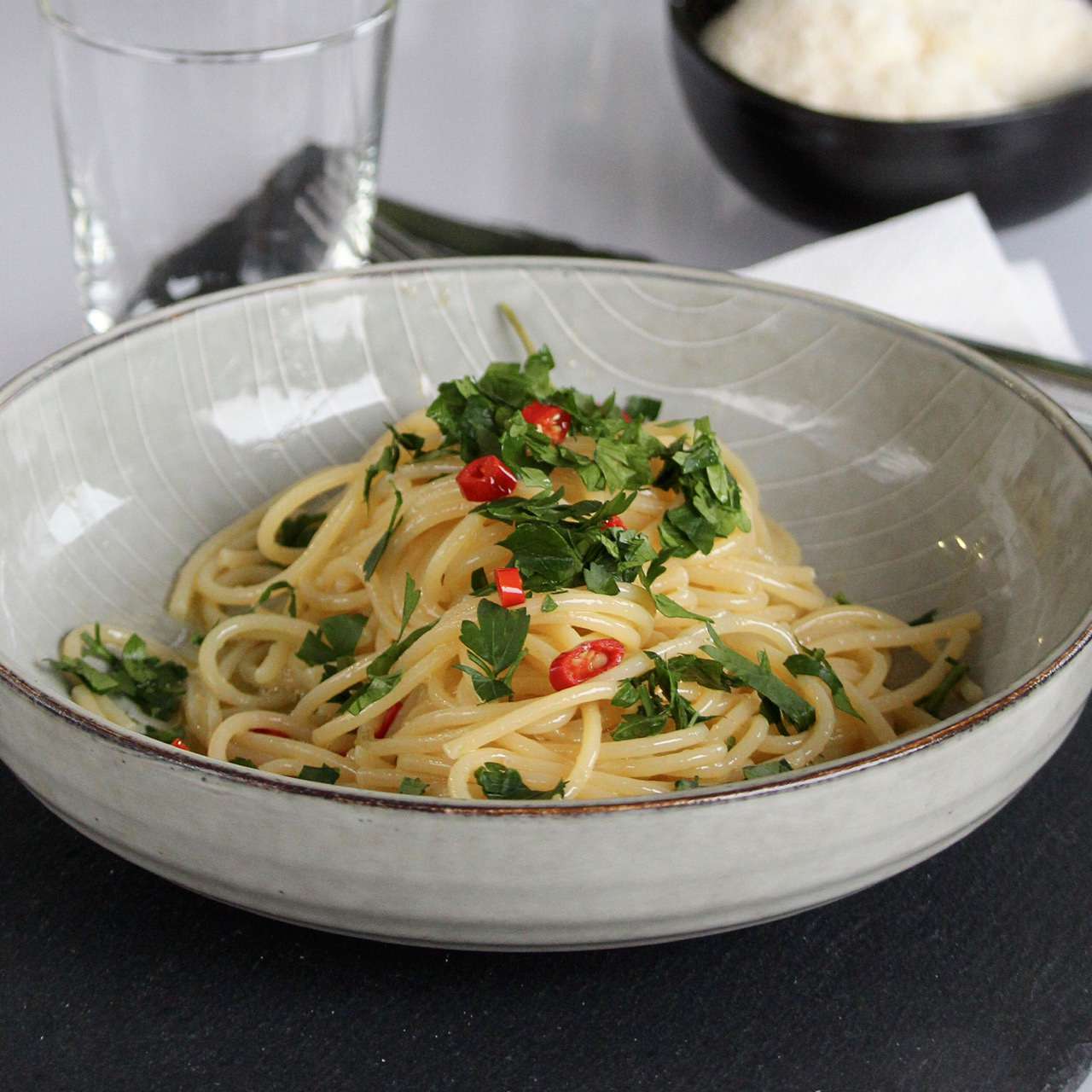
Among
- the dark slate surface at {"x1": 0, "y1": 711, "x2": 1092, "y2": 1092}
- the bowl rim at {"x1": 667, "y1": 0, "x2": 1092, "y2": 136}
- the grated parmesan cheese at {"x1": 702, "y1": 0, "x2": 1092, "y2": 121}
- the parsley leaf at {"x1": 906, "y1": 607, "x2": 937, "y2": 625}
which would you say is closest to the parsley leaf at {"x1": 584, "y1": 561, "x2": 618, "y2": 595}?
the dark slate surface at {"x1": 0, "y1": 711, "x2": 1092, "y2": 1092}

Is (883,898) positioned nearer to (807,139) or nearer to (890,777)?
(890,777)

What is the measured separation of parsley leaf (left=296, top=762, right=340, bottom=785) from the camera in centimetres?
189

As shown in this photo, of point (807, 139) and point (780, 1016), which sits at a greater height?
point (807, 139)

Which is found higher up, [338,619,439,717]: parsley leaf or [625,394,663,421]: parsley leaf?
[625,394,663,421]: parsley leaf

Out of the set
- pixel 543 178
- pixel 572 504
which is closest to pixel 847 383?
pixel 572 504

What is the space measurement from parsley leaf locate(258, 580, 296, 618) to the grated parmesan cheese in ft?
6.48

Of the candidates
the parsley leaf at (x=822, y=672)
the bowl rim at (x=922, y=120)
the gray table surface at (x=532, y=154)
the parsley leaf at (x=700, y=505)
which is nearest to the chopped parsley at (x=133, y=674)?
the parsley leaf at (x=700, y=505)

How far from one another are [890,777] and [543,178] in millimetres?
3595

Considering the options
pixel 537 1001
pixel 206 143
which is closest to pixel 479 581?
pixel 537 1001

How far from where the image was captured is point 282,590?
230 cm

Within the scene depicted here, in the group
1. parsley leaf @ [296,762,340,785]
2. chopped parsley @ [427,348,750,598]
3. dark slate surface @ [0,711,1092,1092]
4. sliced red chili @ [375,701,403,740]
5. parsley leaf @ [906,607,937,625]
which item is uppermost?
chopped parsley @ [427,348,750,598]

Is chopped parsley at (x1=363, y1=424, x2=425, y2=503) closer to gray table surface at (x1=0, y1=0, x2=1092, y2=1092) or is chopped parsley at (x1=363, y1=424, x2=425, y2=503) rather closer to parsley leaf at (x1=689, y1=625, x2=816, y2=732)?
parsley leaf at (x1=689, y1=625, x2=816, y2=732)

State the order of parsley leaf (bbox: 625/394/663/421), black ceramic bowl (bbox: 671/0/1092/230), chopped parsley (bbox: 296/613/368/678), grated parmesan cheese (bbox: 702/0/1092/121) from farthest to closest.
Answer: grated parmesan cheese (bbox: 702/0/1092/121)
black ceramic bowl (bbox: 671/0/1092/230)
parsley leaf (bbox: 625/394/663/421)
chopped parsley (bbox: 296/613/368/678)

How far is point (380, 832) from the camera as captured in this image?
4.72ft
